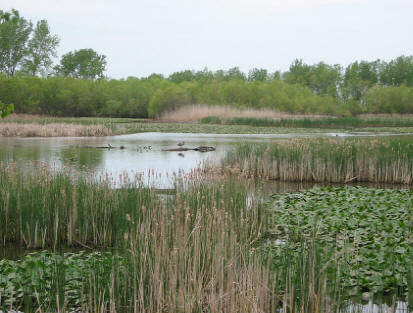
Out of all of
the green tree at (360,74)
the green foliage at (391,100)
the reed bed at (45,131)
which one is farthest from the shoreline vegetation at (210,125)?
the green tree at (360,74)

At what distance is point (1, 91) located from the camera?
150 ft

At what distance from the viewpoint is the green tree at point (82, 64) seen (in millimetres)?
72312

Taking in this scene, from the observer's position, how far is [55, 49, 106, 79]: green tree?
72312 mm

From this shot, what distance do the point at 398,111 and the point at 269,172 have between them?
52367 mm

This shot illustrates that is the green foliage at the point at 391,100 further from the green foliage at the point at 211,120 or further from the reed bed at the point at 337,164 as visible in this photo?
the reed bed at the point at 337,164

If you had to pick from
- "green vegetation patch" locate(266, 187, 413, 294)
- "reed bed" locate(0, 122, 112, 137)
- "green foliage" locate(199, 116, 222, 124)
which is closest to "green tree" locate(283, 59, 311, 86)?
"green foliage" locate(199, 116, 222, 124)

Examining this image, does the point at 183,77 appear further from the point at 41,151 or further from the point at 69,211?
the point at 69,211

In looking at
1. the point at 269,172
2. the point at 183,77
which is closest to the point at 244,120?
the point at 269,172

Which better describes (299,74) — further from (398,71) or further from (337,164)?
(337,164)

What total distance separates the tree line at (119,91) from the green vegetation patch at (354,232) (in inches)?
1471

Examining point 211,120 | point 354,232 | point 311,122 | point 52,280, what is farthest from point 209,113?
point 52,280

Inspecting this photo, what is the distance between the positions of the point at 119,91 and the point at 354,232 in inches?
1994

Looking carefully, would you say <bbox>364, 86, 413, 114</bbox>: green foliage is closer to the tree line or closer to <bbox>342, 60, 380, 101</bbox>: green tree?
the tree line

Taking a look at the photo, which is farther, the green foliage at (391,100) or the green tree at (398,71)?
the green tree at (398,71)
